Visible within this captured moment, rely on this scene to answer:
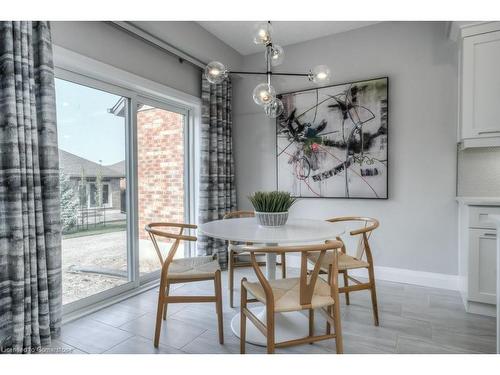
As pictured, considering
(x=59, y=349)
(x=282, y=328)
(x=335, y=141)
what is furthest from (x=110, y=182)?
(x=335, y=141)

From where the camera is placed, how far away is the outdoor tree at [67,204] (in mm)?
2291

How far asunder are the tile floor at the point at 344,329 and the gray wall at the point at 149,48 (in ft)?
6.54

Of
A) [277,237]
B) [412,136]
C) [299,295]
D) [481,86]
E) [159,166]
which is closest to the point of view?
[299,295]

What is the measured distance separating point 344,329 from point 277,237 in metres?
0.95

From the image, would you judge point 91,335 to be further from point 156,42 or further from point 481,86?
point 481,86

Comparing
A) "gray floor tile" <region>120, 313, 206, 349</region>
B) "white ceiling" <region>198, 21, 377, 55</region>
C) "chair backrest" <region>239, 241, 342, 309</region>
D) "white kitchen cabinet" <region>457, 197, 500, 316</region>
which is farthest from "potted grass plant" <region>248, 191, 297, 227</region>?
"white ceiling" <region>198, 21, 377, 55</region>

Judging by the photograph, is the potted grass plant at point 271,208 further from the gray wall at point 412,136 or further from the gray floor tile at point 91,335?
the gray wall at point 412,136

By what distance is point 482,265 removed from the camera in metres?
2.33

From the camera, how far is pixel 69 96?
7.56 feet

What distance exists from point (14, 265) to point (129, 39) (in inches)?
77.2

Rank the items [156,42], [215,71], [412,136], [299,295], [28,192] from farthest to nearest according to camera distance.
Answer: [412,136] < [156,42] < [215,71] < [28,192] < [299,295]

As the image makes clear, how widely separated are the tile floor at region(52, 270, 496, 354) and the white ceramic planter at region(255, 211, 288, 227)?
76cm

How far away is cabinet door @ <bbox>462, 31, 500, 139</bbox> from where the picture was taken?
7.89ft
